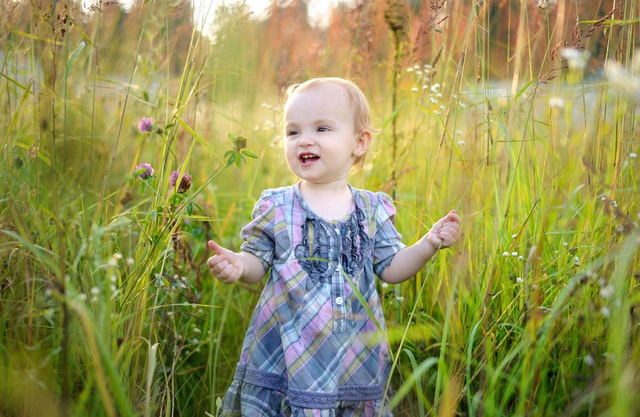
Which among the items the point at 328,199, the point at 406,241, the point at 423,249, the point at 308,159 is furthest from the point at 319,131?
the point at 406,241

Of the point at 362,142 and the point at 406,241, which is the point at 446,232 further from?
the point at 406,241

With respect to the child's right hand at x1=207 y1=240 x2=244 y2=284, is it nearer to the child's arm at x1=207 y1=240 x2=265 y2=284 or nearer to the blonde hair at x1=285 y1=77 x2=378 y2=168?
the child's arm at x1=207 y1=240 x2=265 y2=284

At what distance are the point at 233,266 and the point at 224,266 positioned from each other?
0.04 metres

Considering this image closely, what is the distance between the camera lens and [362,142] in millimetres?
2010

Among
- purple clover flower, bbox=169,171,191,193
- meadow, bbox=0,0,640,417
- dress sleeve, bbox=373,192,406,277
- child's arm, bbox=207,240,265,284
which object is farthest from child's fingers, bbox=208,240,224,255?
dress sleeve, bbox=373,192,406,277

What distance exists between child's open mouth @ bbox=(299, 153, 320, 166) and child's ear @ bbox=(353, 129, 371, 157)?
6.4 inches

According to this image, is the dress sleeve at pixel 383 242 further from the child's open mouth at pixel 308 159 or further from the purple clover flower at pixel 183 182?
the purple clover flower at pixel 183 182

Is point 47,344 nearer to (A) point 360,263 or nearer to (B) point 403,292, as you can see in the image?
(A) point 360,263

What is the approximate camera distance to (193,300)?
2.08 m

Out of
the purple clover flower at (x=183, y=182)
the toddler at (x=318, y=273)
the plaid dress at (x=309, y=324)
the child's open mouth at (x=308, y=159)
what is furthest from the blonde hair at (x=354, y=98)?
the purple clover flower at (x=183, y=182)

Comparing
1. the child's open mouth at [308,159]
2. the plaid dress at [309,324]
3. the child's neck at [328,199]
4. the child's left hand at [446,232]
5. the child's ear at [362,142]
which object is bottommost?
the plaid dress at [309,324]

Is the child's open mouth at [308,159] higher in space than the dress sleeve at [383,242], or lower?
higher

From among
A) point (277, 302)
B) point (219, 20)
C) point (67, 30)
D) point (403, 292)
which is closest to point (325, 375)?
point (277, 302)

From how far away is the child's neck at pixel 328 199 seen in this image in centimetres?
193
